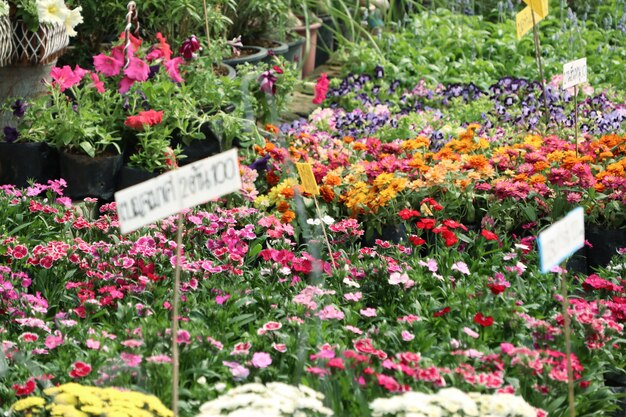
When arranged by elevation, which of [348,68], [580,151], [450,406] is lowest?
[348,68]

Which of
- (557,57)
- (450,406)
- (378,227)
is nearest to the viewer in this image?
(450,406)

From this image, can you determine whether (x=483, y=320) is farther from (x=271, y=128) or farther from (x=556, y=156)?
(x=271, y=128)

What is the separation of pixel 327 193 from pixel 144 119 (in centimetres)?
80

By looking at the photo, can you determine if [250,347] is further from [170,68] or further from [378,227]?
[170,68]

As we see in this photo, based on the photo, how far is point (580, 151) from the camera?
412cm

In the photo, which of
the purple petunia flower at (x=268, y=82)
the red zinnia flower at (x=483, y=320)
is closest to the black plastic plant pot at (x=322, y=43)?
the purple petunia flower at (x=268, y=82)

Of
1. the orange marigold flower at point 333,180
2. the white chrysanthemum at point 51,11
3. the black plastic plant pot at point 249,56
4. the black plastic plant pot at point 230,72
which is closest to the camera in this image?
the orange marigold flower at point 333,180

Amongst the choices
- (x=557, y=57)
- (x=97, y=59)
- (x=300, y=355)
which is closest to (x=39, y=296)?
(x=300, y=355)

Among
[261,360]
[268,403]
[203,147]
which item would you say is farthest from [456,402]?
[203,147]

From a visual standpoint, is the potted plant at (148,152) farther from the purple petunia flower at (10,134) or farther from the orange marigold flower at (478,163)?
the orange marigold flower at (478,163)

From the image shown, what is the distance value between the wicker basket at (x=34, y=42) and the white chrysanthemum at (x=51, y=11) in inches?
1.9

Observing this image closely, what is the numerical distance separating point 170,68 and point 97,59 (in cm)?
30

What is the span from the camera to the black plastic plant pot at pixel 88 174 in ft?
12.9

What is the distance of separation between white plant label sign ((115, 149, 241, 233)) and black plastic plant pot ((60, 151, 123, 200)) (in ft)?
6.35
